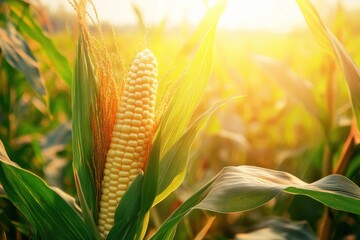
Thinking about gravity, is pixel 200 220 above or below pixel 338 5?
below

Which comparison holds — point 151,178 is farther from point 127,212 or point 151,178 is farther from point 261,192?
point 261,192

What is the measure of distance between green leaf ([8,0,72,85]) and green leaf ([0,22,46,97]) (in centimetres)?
12

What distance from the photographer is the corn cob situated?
1.19 metres

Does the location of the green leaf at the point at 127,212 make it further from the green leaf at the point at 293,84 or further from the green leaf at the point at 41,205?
the green leaf at the point at 293,84

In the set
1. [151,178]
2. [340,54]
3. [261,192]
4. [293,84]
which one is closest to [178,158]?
[151,178]

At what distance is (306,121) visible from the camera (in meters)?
3.60

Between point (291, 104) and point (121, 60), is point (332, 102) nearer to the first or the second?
point (121, 60)

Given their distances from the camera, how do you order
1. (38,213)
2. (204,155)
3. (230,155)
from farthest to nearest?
(230,155) < (204,155) < (38,213)


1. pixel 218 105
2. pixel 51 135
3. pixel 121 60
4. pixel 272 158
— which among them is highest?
pixel 121 60

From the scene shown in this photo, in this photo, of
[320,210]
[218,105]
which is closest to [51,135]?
[320,210]

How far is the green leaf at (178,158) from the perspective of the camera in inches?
46.0

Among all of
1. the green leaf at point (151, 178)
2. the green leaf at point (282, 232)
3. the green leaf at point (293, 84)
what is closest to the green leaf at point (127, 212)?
the green leaf at point (151, 178)

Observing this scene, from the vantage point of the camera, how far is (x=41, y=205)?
45.3 inches

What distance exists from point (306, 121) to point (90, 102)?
261 centimetres
